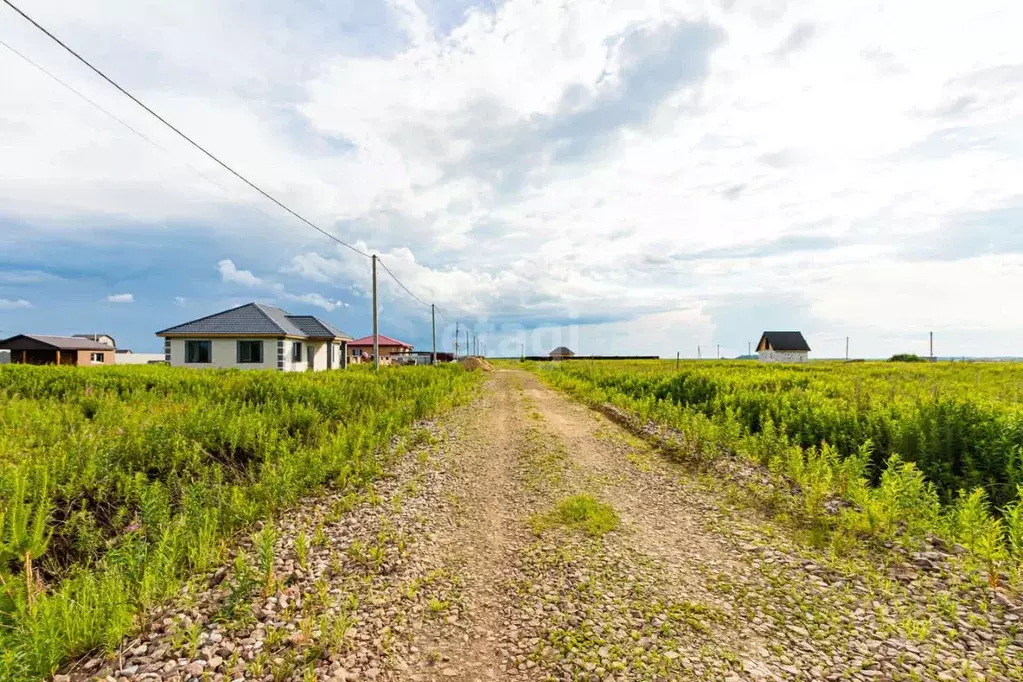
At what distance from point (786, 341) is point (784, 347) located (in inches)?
65.9

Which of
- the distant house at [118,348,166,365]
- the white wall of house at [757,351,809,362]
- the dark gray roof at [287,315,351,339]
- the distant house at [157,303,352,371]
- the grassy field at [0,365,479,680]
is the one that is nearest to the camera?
the grassy field at [0,365,479,680]

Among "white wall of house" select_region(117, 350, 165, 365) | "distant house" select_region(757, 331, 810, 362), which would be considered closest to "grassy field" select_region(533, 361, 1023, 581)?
"distant house" select_region(757, 331, 810, 362)

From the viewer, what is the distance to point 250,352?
3139 cm

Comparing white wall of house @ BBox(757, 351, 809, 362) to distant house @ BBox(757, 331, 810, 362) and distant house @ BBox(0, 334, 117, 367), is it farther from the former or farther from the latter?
distant house @ BBox(0, 334, 117, 367)

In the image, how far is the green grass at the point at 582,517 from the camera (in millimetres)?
5867

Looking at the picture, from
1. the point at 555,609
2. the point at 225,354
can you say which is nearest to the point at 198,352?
the point at 225,354

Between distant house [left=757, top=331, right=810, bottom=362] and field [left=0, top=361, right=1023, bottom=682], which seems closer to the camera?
field [left=0, top=361, right=1023, bottom=682]

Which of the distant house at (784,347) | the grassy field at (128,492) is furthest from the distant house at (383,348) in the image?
the distant house at (784,347)

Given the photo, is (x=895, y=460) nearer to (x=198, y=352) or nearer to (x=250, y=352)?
(x=250, y=352)

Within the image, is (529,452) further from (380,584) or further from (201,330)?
(201,330)

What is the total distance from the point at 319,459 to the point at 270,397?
7.38 meters

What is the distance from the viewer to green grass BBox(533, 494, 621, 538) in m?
5.87

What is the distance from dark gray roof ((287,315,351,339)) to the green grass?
3376cm

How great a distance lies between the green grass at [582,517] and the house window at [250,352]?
101 ft
